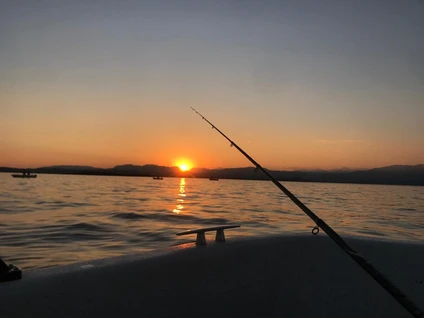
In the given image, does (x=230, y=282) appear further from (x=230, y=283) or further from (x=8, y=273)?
(x=8, y=273)

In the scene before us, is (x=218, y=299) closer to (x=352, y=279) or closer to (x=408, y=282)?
(x=352, y=279)

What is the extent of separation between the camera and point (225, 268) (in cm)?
393

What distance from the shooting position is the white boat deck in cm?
289

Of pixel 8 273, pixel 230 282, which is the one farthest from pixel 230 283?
pixel 8 273

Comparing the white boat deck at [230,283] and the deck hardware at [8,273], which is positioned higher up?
the deck hardware at [8,273]

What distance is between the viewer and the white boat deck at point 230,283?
2.89 metres

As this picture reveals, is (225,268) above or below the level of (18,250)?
above

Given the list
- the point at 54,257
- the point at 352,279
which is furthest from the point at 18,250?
the point at 352,279

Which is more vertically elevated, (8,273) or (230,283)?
(8,273)

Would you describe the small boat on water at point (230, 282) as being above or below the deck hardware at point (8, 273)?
below

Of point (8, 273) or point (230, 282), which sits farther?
point (230, 282)

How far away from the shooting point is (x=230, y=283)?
376 centimetres

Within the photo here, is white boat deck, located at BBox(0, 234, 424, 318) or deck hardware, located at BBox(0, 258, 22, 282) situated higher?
deck hardware, located at BBox(0, 258, 22, 282)

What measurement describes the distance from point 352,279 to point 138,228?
312 inches
